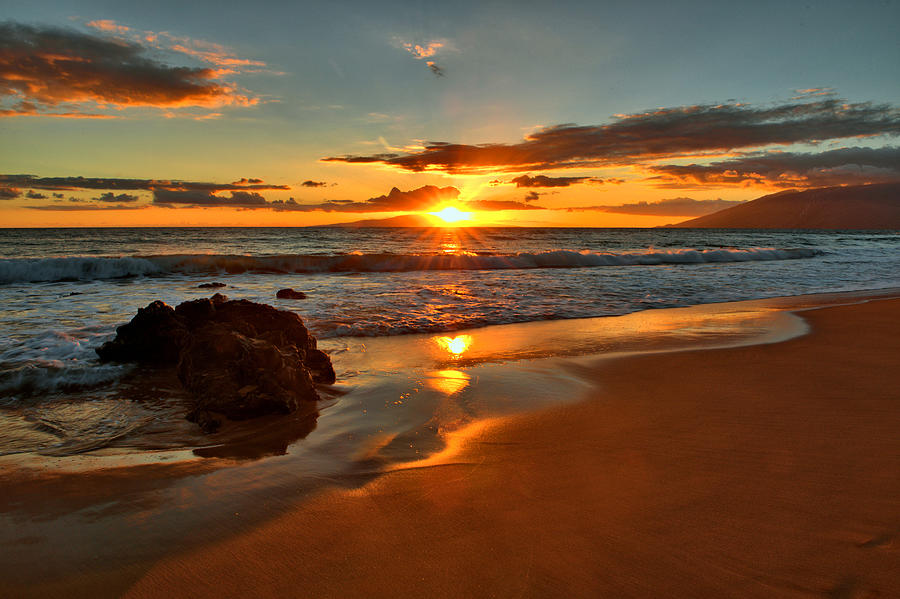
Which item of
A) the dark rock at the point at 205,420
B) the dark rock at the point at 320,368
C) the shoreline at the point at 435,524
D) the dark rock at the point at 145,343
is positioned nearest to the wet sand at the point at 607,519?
the shoreline at the point at 435,524

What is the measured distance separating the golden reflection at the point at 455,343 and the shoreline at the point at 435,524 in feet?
8.65

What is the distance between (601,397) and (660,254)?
2553cm

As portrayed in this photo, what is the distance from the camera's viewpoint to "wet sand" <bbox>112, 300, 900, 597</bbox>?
5.74 feet

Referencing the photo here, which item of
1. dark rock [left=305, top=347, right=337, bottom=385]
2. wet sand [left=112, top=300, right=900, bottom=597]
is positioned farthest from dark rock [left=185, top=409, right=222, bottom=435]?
wet sand [left=112, top=300, right=900, bottom=597]

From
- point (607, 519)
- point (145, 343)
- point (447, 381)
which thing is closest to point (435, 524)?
point (607, 519)

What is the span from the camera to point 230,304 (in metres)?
5.33

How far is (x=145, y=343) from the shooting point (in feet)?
17.4

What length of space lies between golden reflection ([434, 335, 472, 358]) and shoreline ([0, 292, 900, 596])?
2.64m

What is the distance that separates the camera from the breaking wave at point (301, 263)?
1748 centimetres

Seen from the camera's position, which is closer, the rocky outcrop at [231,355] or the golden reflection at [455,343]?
the rocky outcrop at [231,355]

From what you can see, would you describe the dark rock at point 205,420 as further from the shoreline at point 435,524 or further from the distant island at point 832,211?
the distant island at point 832,211

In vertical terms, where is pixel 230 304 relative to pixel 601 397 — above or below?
above

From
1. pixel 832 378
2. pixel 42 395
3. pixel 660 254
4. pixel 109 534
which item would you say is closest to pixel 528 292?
pixel 832 378

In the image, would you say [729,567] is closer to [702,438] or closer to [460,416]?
[702,438]
